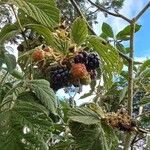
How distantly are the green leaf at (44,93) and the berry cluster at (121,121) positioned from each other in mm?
126

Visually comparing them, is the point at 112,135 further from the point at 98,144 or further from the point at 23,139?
the point at 23,139

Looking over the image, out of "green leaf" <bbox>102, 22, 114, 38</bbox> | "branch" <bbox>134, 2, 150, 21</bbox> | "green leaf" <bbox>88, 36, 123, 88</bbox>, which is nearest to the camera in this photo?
"green leaf" <bbox>88, 36, 123, 88</bbox>

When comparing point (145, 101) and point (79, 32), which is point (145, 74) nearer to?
point (145, 101)

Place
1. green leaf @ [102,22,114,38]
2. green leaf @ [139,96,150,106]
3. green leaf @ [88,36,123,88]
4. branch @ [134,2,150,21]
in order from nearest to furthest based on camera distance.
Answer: green leaf @ [88,36,123,88]
branch @ [134,2,150,21]
green leaf @ [139,96,150,106]
green leaf @ [102,22,114,38]

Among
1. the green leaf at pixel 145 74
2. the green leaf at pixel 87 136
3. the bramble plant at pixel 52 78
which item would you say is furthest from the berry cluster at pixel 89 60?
the green leaf at pixel 145 74

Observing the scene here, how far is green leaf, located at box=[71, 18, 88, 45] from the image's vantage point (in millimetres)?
1022

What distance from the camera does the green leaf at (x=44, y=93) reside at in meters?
0.98

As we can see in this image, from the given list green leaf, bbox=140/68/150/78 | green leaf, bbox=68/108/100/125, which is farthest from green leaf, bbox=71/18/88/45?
green leaf, bbox=140/68/150/78

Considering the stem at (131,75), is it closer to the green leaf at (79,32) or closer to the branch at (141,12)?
the branch at (141,12)

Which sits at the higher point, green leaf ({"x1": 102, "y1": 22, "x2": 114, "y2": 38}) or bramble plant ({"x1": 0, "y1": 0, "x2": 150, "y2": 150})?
green leaf ({"x1": 102, "y1": 22, "x2": 114, "y2": 38})

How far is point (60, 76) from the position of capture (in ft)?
3.17

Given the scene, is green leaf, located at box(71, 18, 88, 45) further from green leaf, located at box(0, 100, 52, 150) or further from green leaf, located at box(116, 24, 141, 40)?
green leaf, located at box(116, 24, 141, 40)

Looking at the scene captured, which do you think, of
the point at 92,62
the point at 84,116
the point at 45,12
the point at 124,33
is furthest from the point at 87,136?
the point at 124,33

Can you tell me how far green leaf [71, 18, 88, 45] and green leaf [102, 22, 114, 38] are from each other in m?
0.39
